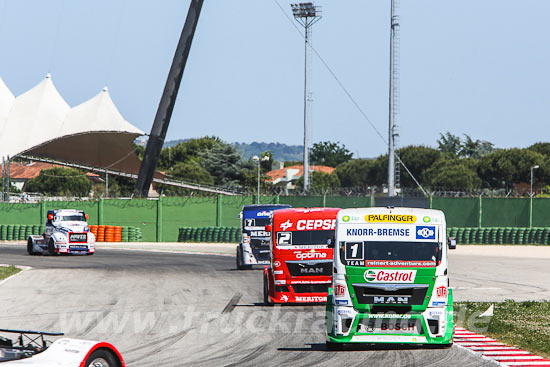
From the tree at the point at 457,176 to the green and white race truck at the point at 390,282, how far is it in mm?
125394

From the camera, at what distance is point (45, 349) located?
9.78m

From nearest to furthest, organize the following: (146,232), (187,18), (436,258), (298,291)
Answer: (436,258) < (298,291) < (146,232) < (187,18)

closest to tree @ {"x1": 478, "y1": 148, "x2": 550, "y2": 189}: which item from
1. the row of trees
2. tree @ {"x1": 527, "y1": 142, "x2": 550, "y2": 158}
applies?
the row of trees

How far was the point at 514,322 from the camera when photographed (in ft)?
58.1

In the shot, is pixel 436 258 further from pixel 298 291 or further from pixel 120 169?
pixel 120 169

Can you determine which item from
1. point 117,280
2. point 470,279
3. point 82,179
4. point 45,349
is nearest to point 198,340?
point 45,349

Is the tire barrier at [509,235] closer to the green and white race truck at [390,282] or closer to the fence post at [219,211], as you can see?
the fence post at [219,211]

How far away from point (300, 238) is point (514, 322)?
557 centimetres

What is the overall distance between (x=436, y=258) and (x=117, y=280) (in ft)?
53.0

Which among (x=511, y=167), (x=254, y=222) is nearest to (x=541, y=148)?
(x=511, y=167)

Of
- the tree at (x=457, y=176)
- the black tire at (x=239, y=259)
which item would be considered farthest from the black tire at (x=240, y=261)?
the tree at (x=457, y=176)

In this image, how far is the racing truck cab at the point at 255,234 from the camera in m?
29.8

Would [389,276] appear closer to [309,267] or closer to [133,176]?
[309,267]

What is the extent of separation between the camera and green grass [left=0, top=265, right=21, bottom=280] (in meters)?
30.1
